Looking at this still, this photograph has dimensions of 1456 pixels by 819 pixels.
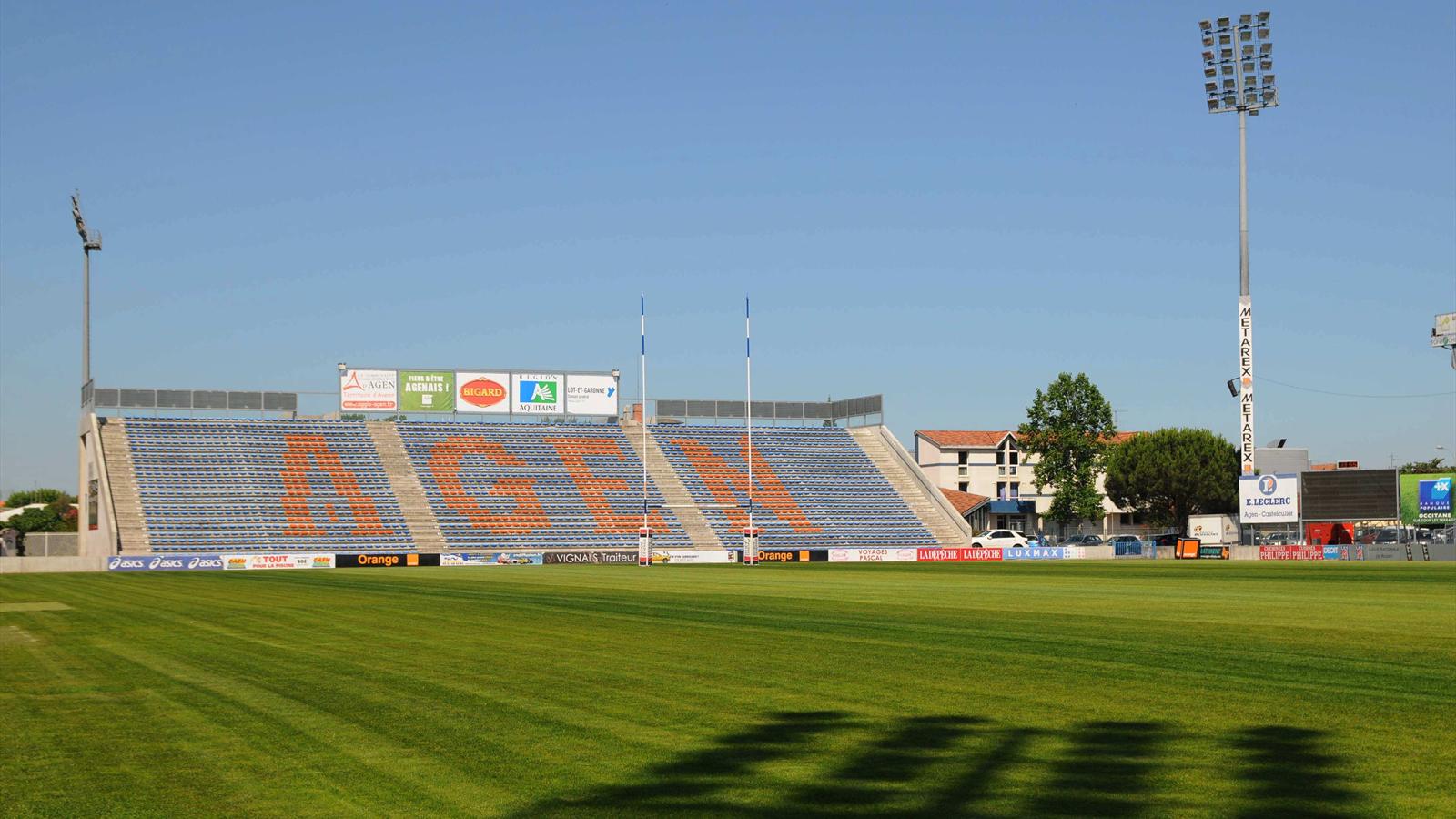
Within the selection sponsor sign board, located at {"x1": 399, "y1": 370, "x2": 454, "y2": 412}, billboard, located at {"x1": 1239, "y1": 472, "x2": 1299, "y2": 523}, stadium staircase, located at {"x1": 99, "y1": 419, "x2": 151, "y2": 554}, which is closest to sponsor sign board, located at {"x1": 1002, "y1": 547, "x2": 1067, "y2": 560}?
billboard, located at {"x1": 1239, "y1": 472, "x2": 1299, "y2": 523}

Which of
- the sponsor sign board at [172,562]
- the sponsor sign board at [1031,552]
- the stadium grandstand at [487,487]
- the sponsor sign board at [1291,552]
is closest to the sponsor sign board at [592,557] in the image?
the stadium grandstand at [487,487]

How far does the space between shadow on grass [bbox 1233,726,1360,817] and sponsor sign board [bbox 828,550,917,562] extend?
59.8 m

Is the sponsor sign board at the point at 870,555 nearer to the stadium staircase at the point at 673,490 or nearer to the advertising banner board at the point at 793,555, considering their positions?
the advertising banner board at the point at 793,555

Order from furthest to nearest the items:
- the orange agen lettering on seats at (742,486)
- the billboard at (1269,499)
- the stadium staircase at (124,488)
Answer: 1. the orange agen lettering on seats at (742,486)
2. the stadium staircase at (124,488)
3. the billboard at (1269,499)

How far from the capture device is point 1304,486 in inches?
2980

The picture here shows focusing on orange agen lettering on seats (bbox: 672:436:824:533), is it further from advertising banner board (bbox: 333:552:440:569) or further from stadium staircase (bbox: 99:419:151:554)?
stadium staircase (bbox: 99:419:151:554)

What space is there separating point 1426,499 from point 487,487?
50.5 metres

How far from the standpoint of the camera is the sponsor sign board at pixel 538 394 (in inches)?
3356

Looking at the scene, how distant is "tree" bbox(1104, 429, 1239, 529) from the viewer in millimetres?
102312

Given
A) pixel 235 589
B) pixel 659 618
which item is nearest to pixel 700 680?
pixel 659 618

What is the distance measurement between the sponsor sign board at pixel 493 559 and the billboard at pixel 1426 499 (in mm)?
45126

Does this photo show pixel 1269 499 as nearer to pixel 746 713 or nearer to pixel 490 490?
pixel 490 490

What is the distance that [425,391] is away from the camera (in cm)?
8344

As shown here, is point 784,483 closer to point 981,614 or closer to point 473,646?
point 981,614
